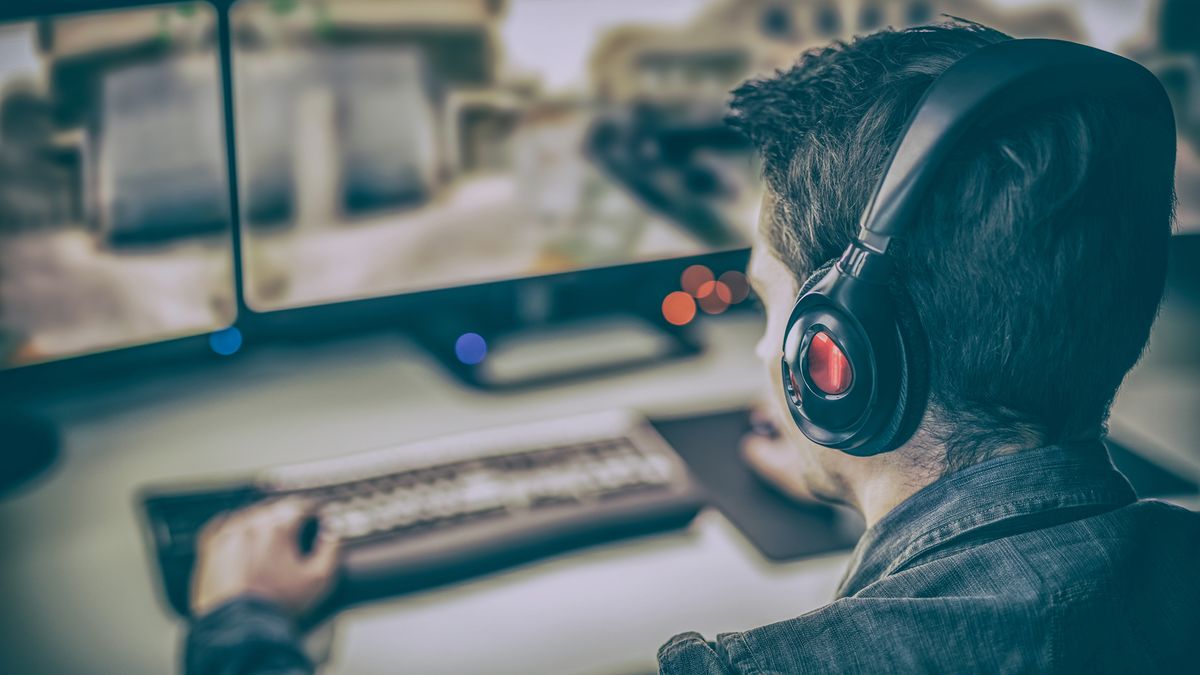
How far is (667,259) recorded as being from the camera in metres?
1.20

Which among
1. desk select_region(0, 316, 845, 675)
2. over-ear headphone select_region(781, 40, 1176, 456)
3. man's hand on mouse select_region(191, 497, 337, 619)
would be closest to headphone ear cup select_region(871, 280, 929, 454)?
over-ear headphone select_region(781, 40, 1176, 456)

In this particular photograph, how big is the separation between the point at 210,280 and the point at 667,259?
1.63 ft

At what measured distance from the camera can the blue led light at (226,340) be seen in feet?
3.26

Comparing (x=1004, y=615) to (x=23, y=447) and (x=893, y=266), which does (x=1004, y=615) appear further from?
(x=23, y=447)

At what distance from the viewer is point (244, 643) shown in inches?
27.9

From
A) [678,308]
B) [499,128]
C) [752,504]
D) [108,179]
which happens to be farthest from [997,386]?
[678,308]

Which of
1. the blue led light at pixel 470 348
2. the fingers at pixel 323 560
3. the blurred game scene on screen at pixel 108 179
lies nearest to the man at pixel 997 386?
the fingers at pixel 323 560

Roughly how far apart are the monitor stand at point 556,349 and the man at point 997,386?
0.63 meters

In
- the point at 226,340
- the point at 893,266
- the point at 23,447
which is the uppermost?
the point at 893,266

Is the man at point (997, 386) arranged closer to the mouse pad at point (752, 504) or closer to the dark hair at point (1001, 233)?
the dark hair at point (1001, 233)

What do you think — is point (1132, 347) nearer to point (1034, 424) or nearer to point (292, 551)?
point (1034, 424)

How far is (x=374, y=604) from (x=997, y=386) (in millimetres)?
539

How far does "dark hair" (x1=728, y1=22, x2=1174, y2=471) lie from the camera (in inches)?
19.7

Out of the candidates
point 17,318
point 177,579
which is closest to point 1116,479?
point 177,579
